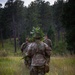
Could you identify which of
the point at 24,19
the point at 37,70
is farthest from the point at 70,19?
the point at 24,19

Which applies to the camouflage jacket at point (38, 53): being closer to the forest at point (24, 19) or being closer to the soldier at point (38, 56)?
the soldier at point (38, 56)

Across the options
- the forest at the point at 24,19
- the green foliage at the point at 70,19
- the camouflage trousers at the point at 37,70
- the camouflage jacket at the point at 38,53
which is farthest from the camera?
the forest at the point at 24,19

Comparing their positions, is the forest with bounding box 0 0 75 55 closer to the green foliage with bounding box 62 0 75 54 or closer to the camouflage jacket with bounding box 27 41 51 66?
the green foliage with bounding box 62 0 75 54

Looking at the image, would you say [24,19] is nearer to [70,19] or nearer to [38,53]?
[70,19]

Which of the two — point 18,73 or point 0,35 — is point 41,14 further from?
point 18,73

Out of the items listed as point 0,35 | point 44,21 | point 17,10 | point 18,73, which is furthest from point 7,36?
point 18,73

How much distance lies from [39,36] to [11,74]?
369cm

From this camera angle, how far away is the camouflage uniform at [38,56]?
963 cm

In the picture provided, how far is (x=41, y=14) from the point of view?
250ft

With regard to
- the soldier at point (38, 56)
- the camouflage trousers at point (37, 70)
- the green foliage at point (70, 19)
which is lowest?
the camouflage trousers at point (37, 70)

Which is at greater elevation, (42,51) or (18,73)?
(42,51)

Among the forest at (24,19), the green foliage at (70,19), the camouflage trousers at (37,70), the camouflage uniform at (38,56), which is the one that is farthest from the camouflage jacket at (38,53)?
the forest at (24,19)

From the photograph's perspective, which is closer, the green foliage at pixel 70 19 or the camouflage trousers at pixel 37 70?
the camouflage trousers at pixel 37 70

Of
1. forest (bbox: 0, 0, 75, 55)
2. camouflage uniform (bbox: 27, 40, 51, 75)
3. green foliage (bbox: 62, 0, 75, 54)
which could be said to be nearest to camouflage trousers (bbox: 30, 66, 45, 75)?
camouflage uniform (bbox: 27, 40, 51, 75)
